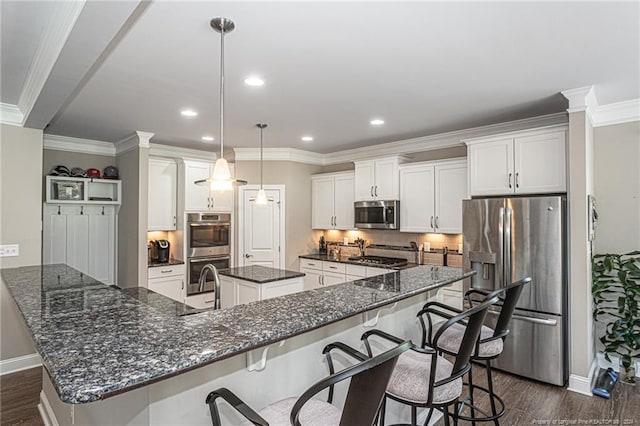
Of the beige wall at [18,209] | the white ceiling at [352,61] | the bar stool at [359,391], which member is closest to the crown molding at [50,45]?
the white ceiling at [352,61]

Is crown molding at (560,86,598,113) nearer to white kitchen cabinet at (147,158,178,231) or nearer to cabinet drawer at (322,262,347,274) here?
cabinet drawer at (322,262,347,274)

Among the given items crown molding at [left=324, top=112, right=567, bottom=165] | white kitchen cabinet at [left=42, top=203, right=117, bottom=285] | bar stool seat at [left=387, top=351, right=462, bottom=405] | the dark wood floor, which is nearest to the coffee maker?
white kitchen cabinet at [left=42, top=203, right=117, bottom=285]

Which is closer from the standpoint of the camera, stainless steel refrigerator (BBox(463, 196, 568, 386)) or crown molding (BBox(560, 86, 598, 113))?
crown molding (BBox(560, 86, 598, 113))

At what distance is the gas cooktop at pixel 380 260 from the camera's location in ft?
16.1

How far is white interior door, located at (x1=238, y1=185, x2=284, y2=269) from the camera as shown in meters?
5.56

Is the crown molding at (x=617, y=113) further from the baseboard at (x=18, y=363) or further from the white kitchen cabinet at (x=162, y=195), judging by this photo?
the baseboard at (x=18, y=363)

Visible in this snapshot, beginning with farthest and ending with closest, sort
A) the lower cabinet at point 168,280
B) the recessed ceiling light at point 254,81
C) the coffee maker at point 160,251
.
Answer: the coffee maker at point 160,251
the lower cabinet at point 168,280
the recessed ceiling light at point 254,81

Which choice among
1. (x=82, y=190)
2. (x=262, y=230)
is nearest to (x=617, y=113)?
(x=262, y=230)

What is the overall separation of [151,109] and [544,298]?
415 cm

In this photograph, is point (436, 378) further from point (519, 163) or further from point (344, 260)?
point (344, 260)

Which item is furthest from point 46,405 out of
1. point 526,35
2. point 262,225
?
point 526,35

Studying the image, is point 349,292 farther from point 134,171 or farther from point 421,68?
point 134,171

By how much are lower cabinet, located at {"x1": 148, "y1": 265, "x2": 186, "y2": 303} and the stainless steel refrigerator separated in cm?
394

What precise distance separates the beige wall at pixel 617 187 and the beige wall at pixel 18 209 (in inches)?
224
